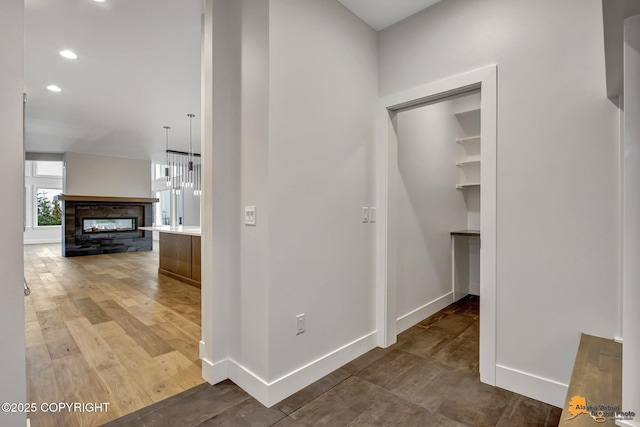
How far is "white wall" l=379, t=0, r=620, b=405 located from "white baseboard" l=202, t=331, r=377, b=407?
1.06 metres

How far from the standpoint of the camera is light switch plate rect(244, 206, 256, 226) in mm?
1951

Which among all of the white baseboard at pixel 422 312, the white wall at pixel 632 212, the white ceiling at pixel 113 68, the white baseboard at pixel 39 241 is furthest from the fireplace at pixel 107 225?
the white wall at pixel 632 212

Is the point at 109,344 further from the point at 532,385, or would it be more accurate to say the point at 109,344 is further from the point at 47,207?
the point at 47,207

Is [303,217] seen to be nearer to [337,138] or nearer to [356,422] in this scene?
[337,138]

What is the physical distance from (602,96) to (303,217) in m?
1.80

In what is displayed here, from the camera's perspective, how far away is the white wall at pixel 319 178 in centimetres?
189

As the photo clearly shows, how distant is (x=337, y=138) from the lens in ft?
7.47

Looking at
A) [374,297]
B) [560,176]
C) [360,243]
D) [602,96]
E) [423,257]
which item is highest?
[602,96]

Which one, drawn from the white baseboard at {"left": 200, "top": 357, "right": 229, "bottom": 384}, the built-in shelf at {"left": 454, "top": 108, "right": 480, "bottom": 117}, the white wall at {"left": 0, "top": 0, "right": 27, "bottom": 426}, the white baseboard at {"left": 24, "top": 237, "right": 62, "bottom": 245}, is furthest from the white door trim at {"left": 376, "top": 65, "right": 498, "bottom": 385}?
the white baseboard at {"left": 24, "top": 237, "right": 62, "bottom": 245}

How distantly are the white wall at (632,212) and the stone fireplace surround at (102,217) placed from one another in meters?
9.73

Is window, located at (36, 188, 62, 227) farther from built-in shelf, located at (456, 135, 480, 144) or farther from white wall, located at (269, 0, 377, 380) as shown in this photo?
built-in shelf, located at (456, 135, 480, 144)

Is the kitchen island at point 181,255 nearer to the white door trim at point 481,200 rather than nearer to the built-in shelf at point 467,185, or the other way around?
the white door trim at point 481,200

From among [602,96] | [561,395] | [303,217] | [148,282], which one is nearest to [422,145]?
[602,96]

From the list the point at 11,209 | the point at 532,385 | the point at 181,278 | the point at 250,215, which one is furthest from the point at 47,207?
the point at 532,385
